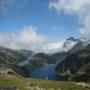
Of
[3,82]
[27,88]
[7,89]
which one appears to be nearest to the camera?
[7,89]

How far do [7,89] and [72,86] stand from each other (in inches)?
2185

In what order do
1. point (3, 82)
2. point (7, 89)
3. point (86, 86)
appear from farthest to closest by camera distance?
point (86, 86) < point (3, 82) < point (7, 89)

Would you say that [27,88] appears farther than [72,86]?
No

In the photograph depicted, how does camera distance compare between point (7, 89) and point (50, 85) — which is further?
point (50, 85)

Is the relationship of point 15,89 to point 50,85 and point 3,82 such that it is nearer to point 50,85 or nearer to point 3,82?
point 3,82

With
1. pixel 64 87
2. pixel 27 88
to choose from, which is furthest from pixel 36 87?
pixel 64 87

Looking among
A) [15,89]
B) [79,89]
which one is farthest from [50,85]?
[15,89]

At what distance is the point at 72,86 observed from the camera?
→ 14388 cm

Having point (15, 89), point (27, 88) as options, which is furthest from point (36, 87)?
point (15, 89)

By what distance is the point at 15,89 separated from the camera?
334 feet

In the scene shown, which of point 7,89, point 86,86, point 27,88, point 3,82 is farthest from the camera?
point 86,86

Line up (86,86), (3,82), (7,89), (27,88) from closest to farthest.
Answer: (7,89) < (27,88) < (3,82) < (86,86)

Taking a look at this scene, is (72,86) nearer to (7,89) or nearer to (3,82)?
(3,82)

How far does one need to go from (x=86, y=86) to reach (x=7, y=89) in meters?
62.9
